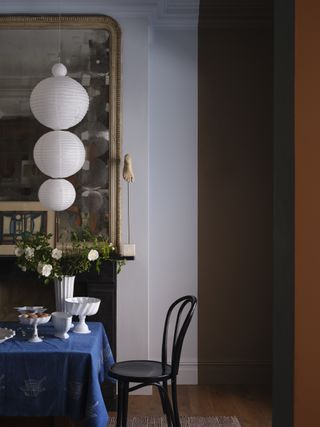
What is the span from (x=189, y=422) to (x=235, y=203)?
1.80 metres

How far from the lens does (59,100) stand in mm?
3818

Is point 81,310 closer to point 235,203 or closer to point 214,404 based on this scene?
point 214,404

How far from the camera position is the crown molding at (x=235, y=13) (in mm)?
4801

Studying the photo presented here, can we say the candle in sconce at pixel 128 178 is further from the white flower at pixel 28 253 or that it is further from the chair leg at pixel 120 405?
the chair leg at pixel 120 405

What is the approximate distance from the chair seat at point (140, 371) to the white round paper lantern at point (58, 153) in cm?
127

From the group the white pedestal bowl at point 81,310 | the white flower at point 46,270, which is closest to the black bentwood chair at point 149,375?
the white pedestal bowl at point 81,310

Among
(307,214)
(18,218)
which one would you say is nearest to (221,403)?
(18,218)

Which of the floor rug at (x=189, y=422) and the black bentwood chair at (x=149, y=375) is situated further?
the floor rug at (x=189, y=422)

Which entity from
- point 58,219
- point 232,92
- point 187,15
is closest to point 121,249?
point 58,219

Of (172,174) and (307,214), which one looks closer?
(307,214)

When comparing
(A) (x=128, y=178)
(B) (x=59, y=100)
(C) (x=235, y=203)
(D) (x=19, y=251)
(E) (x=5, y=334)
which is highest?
(B) (x=59, y=100)

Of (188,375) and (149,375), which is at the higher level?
(149,375)

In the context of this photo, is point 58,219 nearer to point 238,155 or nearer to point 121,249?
point 121,249

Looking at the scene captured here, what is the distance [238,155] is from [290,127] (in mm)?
3697
